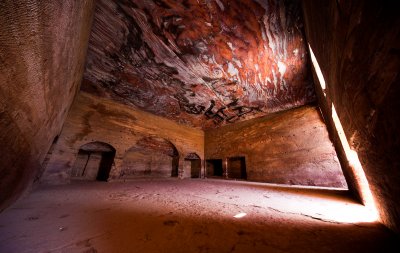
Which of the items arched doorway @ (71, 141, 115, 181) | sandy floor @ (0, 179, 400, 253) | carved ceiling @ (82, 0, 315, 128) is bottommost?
sandy floor @ (0, 179, 400, 253)

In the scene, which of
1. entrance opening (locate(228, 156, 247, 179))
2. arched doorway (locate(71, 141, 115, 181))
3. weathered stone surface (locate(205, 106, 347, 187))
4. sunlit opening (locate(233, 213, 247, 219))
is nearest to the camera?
sunlit opening (locate(233, 213, 247, 219))

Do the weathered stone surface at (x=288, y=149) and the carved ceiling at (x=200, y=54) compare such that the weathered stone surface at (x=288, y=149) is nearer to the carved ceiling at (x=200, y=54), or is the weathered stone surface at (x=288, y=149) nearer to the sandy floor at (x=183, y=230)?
the carved ceiling at (x=200, y=54)

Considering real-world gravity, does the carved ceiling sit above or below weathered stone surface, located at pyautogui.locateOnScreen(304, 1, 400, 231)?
above

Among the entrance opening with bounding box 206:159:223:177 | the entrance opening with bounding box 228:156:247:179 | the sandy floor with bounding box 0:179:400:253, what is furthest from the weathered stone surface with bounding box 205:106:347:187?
the sandy floor with bounding box 0:179:400:253

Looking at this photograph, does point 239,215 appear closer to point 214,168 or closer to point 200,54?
point 200,54

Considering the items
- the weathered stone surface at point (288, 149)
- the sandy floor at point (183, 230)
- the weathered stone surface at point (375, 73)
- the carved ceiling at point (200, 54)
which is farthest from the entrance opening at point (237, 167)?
the weathered stone surface at point (375, 73)

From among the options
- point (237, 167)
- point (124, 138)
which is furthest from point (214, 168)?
point (124, 138)

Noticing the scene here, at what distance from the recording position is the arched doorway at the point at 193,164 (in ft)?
28.3

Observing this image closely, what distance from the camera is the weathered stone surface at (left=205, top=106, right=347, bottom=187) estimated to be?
4.85 m

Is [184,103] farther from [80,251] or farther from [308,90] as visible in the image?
[80,251]

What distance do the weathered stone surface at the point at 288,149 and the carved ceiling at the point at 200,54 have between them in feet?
2.86

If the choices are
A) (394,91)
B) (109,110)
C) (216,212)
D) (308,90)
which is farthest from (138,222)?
(308,90)

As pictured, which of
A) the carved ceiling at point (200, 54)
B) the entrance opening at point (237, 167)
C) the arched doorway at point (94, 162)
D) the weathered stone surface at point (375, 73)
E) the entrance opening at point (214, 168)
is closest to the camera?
the weathered stone surface at point (375, 73)

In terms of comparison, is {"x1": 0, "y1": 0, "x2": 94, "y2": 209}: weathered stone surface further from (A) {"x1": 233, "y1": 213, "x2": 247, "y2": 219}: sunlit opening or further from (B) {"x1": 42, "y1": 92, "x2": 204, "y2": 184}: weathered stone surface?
(B) {"x1": 42, "y1": 92, "x2": 204, "y2": 184}: weathered stone surface
